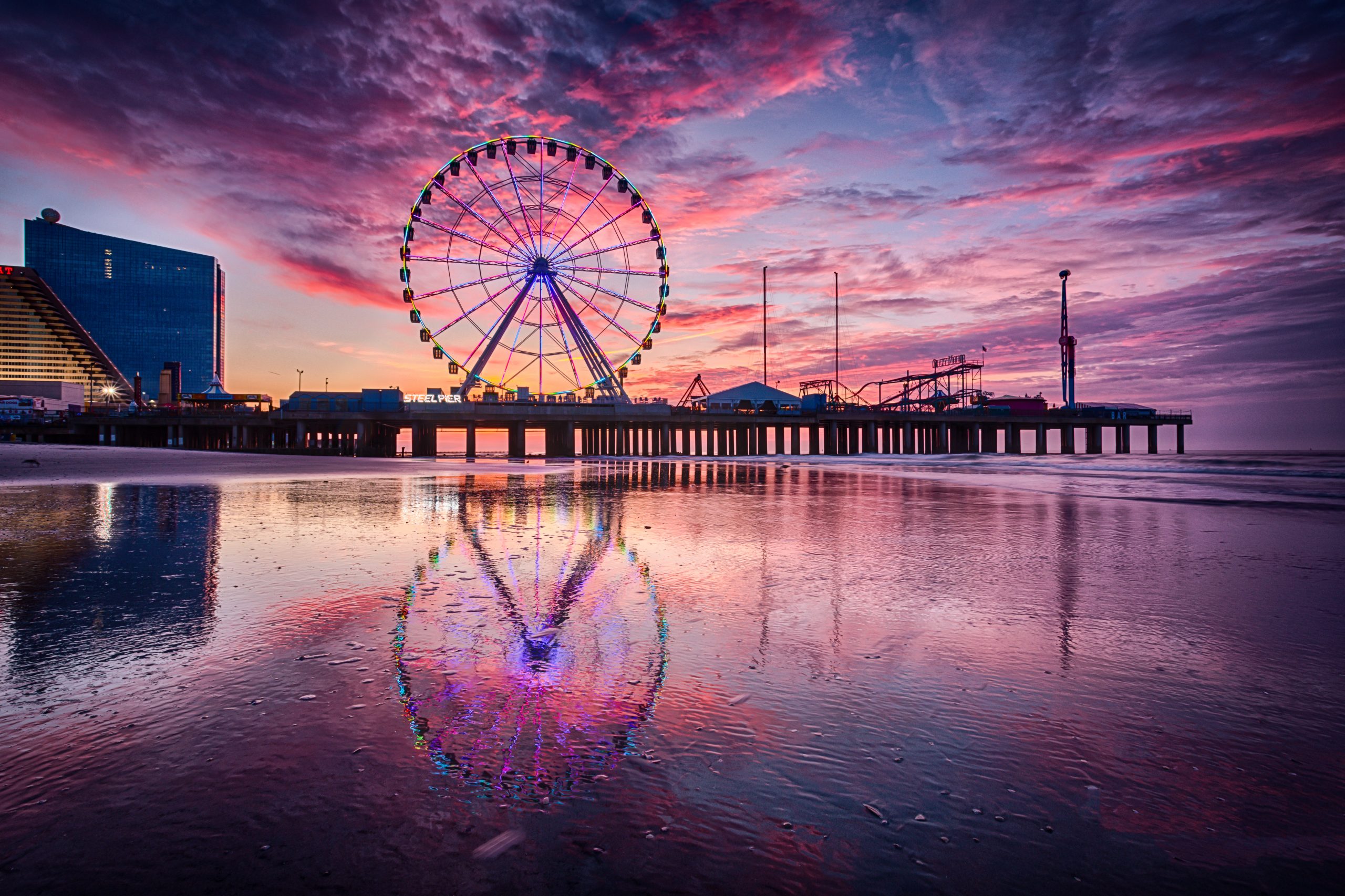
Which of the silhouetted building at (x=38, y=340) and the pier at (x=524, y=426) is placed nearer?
the pier at (x=524, y=426)

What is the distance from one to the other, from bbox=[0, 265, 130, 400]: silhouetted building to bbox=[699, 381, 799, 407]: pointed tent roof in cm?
14013

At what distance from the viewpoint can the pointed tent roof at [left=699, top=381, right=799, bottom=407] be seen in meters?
81.1

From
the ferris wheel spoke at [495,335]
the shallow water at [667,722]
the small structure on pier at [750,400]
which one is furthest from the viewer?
the small structure on pier at [750,400]

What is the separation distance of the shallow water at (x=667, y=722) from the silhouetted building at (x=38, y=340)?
18225 centimetres

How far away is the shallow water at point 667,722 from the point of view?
2414 millimetres

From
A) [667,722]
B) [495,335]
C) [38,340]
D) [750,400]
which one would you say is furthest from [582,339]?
[38,340]

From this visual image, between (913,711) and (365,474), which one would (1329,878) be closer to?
(913,711)

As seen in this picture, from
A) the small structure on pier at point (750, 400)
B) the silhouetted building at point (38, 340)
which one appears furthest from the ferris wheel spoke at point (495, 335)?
the silhouetted building at point (38, 340)

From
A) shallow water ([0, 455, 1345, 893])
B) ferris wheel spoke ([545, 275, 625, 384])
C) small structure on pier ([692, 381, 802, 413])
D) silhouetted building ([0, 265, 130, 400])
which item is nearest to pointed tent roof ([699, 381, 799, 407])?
small structure on pier ([692, 381, 802, 413])

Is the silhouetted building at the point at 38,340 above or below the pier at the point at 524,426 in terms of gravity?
above

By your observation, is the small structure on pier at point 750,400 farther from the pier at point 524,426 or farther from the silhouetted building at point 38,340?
the silhouetted building at point 38,340

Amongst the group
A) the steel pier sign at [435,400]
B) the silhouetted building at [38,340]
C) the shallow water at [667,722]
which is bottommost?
the shallow water at [667,722]

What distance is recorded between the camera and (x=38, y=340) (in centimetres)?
15238

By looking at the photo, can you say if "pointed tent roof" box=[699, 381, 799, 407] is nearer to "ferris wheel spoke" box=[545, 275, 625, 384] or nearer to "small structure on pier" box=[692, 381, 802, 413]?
"small structure on pier" box=[692, 381, 802, 413]
